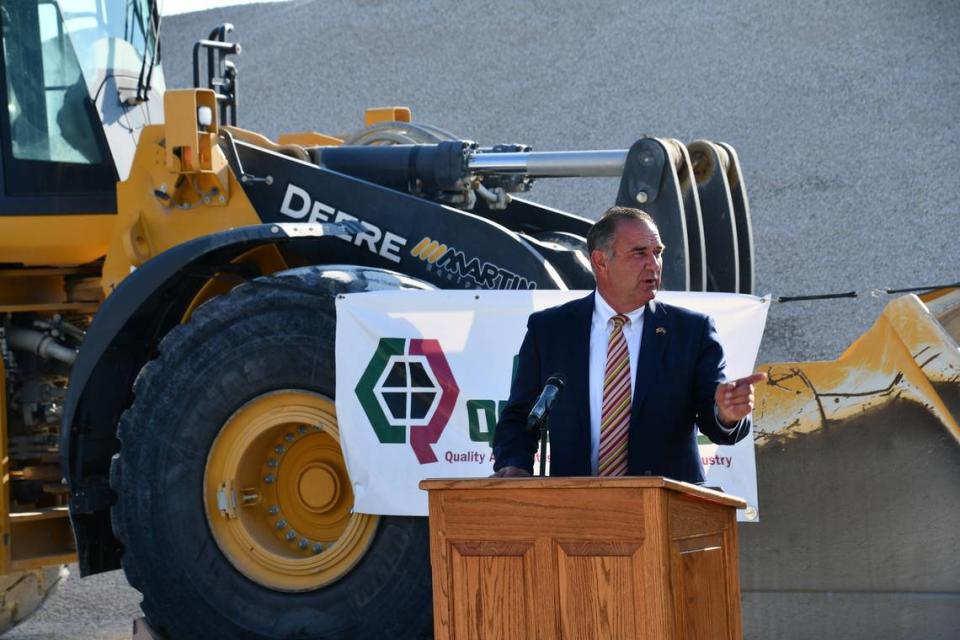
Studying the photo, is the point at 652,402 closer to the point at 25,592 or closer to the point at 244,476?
the point at 244,476

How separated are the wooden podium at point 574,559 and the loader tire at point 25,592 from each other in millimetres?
5722

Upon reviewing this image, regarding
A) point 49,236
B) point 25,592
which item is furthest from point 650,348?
point 25,592

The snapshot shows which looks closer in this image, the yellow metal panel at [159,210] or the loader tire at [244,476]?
the loader tire at [244,476]

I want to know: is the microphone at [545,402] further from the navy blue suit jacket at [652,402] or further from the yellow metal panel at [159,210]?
the yellow metal panel at [159,210]

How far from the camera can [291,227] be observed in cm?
638

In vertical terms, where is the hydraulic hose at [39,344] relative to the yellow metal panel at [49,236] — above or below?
below

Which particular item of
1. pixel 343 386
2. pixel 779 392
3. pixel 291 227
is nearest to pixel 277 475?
pixel 343 386

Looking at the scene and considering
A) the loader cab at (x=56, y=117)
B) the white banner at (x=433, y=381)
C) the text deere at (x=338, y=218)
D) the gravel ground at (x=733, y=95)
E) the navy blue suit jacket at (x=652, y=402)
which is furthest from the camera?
the gravel ground at (x=733, y=95)

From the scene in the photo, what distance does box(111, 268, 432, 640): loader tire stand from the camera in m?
6.00

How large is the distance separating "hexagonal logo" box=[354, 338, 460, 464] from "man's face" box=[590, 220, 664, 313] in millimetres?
1912

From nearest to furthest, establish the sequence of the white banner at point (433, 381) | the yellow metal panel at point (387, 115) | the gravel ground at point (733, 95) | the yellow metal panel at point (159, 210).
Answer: the white banner at point (433, 381) → the yellow metal panel at point (159, 210) → the yellow metal panel at point (387, 115) → the gravel ground at point (733, 95)

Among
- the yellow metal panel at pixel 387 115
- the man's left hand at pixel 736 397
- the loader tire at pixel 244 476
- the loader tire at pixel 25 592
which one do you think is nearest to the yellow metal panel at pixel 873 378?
the loader tire at pixel 244 476

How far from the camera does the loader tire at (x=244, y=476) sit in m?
6.00

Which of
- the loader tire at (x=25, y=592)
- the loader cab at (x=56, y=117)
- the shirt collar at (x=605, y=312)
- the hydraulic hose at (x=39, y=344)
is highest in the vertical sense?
the loader cab at (x=56, y=117)
